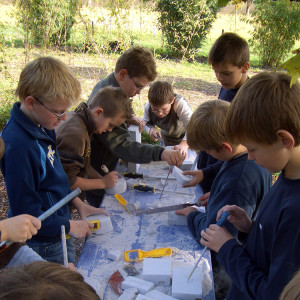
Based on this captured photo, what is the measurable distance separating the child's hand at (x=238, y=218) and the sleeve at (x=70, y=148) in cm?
100

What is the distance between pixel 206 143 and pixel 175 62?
1027 cm

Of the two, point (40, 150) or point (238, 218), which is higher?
point (40, 150)

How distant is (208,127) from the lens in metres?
1.74

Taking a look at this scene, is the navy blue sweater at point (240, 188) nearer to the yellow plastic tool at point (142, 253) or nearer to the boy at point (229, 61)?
the yellow plastic tool at point (142, 253)

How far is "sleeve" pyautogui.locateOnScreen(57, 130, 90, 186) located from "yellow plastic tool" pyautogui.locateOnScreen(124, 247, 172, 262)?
2.27 ft

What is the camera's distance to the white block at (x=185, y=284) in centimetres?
141

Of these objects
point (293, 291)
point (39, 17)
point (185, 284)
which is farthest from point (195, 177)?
point (39, 17)

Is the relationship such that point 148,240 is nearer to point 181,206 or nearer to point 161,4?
point 181,206

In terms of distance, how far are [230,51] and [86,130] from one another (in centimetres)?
137

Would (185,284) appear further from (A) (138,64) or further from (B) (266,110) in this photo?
(A) (138,64)

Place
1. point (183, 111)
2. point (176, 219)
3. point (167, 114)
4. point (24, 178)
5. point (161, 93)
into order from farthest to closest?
point (167, 114) → point (183, 111) → point (161, 93) → point (176, 219) → point (24, 178)

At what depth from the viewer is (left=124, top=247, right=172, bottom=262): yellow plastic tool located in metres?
1.67

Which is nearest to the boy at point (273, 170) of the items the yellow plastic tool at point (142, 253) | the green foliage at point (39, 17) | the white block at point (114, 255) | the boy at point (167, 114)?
the yellow plastic tool at point (142, 253)

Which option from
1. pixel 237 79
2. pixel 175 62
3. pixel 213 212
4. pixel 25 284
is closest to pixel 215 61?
pixel 237 79
